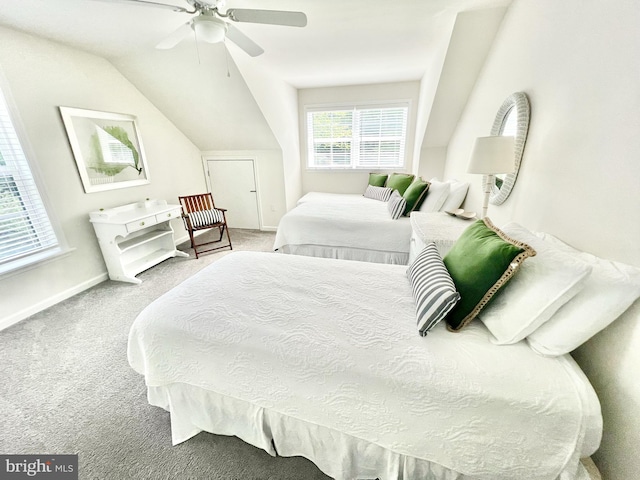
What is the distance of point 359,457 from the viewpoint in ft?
3.28

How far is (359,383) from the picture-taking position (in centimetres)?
90

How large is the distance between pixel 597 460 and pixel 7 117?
13.6 feet

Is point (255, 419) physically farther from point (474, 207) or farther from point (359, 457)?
point (474, 207)

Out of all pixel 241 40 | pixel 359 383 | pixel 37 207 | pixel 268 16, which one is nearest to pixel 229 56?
pixel 241 40

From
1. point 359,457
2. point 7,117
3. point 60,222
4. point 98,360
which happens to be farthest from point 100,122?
point 359,457

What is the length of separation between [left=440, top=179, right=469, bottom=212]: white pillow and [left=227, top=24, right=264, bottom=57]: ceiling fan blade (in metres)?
2.15

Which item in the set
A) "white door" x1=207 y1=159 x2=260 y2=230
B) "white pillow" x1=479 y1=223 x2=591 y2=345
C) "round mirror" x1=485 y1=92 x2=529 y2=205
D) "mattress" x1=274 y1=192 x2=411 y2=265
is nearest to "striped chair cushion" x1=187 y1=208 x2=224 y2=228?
"white door" x1=207 y1=159 x2=260 y2=230

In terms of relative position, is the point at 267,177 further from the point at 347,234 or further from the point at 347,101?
the point at 347,234

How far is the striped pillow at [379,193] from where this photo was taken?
12.0ft

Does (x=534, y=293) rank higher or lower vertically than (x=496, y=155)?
lower

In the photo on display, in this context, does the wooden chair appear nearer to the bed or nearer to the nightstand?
the bed

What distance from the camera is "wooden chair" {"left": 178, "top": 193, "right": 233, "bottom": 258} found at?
3369mm

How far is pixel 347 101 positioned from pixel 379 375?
4.31 m

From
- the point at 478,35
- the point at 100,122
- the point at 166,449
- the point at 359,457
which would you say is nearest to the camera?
the point at 359,457
